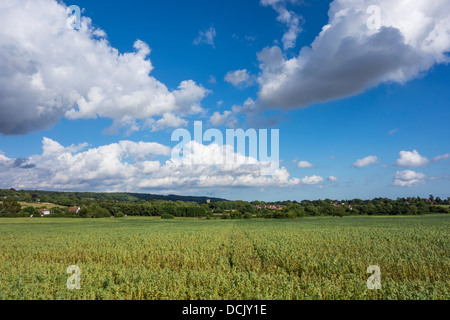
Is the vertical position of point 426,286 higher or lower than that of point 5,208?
higher

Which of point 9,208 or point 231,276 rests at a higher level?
point 231,276

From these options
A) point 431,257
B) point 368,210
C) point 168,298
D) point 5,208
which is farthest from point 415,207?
point 5,208

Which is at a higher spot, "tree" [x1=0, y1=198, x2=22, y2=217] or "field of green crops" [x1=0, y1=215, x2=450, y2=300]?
"field of green crops" [x1=0, y1=215, x2=450, y2=300]

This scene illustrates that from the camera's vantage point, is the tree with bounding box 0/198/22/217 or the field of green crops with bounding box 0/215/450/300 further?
the tree with bounding box 0/198/22/217

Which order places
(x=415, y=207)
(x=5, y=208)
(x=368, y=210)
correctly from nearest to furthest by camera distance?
(x=5, y=208), (x=415, y=207), (x=368, y=210)

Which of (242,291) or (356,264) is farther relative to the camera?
(356,264)

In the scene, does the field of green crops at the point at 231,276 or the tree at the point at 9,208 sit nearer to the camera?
the field of green crops at the point at 231,276

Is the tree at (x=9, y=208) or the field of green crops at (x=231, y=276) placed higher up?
the field of green crops at (x=231, y=276)

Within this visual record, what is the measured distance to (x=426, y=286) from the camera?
392 inches

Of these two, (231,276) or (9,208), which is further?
(9,208)

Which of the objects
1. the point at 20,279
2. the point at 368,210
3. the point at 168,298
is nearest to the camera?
the point at 168,298
